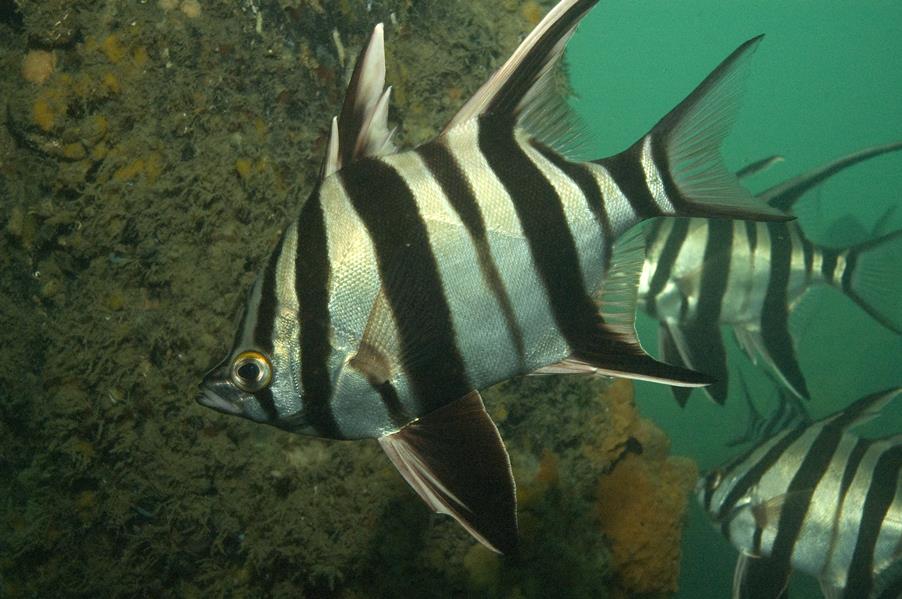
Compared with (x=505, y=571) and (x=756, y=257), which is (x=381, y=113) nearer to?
(x=505, y=571)

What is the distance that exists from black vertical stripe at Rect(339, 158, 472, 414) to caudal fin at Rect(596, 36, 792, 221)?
63 centimetres

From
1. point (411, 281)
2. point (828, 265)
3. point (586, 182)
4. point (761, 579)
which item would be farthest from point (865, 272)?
point (411, 281)

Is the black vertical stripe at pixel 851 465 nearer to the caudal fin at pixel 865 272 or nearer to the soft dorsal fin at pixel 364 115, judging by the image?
the caudal fin at pixel 865 272

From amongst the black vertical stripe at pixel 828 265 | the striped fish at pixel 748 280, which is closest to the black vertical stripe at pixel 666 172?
the striped fish at pixel 748 280

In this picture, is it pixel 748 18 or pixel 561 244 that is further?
pixel 748 18

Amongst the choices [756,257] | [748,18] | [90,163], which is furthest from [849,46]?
[90,163]

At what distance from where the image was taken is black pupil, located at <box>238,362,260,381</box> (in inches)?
62.8

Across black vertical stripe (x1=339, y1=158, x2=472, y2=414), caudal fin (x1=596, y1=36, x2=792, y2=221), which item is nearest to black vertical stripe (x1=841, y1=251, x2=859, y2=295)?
caudal fin (x1=596, y1=36, x2=792, y2=221)

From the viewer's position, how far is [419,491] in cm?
160

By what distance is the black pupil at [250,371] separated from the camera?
1.59m

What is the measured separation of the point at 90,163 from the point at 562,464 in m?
3.47

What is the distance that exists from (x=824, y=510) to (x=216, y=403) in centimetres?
415

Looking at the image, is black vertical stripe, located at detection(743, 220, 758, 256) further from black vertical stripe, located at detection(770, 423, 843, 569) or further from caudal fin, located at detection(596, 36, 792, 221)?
caudal fin, located at detection(596, 36, 792, 221)

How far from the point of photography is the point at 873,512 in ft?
12.9
